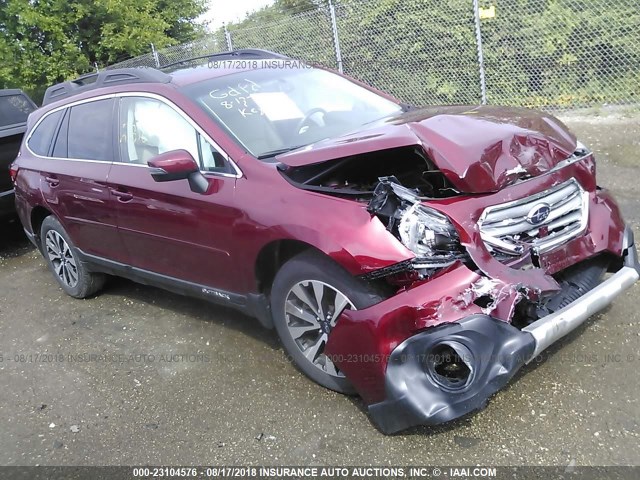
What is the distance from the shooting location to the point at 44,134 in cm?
538

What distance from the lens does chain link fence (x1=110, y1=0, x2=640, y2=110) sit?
850cm

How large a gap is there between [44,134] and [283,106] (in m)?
2.59

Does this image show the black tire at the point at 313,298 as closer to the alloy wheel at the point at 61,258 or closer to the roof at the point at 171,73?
the roof at the point at 171,73

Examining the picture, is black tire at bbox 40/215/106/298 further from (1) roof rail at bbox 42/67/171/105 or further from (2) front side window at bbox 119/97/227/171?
(2) front side window at bbox 119/97/227/171

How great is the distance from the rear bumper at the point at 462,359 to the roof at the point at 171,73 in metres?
2.48

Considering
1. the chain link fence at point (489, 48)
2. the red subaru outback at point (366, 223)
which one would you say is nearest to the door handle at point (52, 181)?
the red subaru outback at point (366, 223)

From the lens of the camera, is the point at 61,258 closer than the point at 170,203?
No

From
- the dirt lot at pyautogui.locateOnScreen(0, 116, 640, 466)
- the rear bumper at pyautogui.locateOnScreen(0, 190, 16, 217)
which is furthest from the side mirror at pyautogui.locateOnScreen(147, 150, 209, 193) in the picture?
the rear bumper at pyautogui.locateOnScreen(0, 190, 16, 217)

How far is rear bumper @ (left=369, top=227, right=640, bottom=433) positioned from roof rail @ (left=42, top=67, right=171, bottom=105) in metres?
2.60

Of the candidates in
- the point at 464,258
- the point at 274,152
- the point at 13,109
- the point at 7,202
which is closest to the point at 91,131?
the point at 274,152

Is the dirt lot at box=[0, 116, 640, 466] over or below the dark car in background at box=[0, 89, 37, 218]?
below

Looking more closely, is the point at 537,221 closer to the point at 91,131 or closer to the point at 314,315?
the point at 314,315

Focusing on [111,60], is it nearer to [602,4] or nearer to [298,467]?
[602,4]

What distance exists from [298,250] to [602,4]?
7244 millimetres
